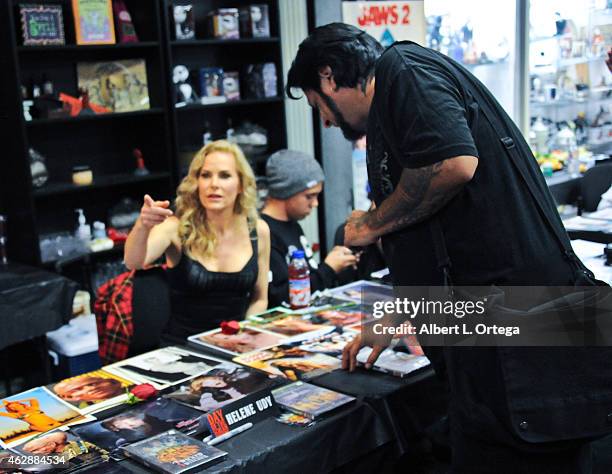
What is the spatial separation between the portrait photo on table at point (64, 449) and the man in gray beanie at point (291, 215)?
62.7 inches

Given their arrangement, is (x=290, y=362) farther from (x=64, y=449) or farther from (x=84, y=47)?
(x=84, y=47)

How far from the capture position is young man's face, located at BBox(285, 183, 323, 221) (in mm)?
3498

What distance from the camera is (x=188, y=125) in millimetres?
4879

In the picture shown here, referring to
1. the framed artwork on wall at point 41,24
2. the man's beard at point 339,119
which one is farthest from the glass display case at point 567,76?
the man's beard at point 339,119

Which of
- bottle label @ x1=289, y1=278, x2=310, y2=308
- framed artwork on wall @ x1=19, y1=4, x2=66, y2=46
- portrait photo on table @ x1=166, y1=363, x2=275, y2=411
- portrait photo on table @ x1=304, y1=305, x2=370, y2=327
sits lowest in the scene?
portrait photo on table @ x1=304, y1=305, x2=370, y2=327

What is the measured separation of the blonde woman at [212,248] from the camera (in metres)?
2.91

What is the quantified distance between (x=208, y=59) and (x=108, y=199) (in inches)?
44.1

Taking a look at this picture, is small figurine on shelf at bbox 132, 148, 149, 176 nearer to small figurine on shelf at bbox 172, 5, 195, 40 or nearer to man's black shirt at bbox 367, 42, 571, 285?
small figurine on shelf at bbox 172, 5, 195, 40

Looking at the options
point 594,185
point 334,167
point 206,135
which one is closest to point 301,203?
point 206,135

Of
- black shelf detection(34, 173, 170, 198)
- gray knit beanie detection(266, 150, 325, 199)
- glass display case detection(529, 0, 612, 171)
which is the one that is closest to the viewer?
gray knit beanie detection(266, 150, 325, 199)

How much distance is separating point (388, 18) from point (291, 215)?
1953 millimetres

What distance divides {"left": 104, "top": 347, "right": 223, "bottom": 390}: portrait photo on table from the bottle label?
56cm

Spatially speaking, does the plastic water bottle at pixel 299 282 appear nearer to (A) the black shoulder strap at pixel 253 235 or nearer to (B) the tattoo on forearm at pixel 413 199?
(A) the black shoulder strap at pixel 253 235

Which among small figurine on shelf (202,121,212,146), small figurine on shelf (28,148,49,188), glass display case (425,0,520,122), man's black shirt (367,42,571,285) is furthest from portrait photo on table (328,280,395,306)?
glass display case (425,0,520,122)
